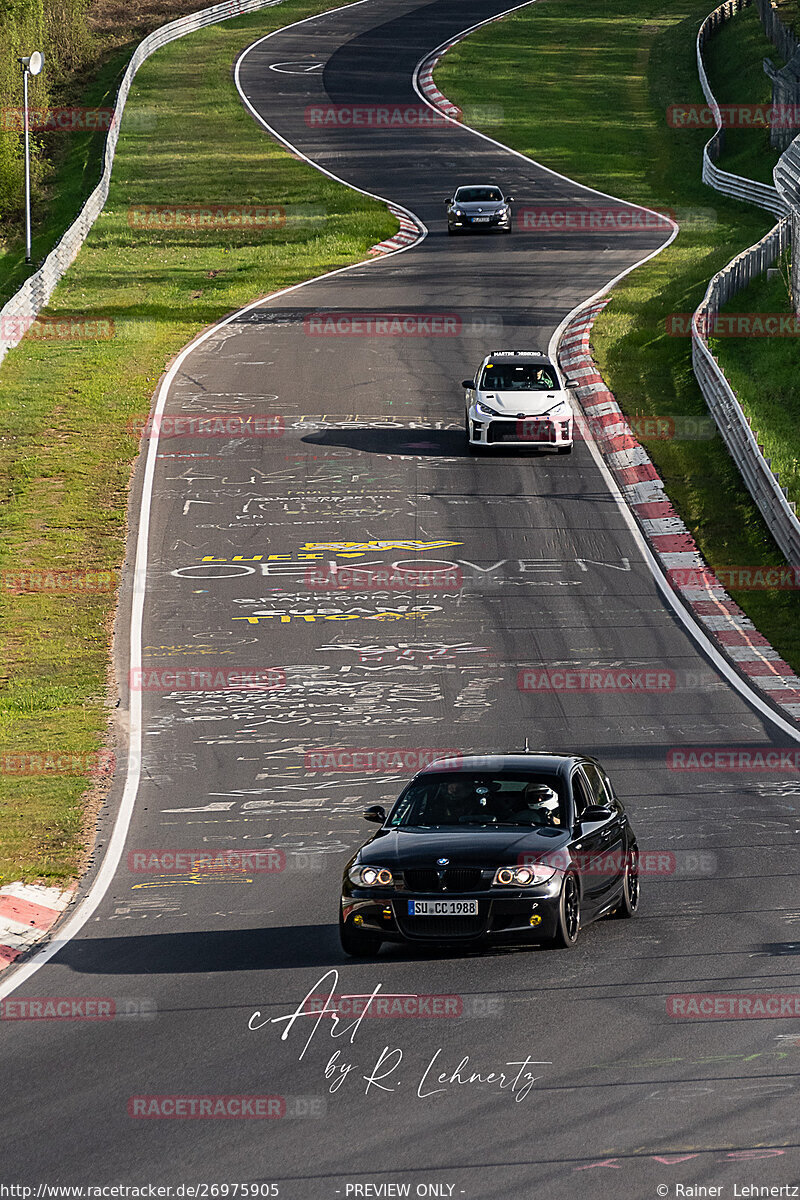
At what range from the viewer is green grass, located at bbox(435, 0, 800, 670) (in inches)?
1122

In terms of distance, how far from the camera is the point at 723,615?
77.3 feet

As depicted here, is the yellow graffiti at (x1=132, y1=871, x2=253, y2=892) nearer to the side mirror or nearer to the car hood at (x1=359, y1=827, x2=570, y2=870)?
the car hood at (x1=359, y1=827, x2=570, y2=870)

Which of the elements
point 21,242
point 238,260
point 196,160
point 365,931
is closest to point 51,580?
point 365,931

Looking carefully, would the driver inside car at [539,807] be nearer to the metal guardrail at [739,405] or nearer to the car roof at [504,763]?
the car roof at [504,763]

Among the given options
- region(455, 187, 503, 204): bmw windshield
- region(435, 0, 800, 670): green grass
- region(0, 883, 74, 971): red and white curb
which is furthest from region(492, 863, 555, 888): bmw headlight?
region(455, 187, 503, 204): bmw windshield

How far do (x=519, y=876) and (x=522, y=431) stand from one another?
68.4ft

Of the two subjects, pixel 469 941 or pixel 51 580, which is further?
pixel 51 580

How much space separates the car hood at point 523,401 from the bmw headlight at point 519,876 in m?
20.8

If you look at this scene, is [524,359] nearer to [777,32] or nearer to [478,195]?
[478,195]

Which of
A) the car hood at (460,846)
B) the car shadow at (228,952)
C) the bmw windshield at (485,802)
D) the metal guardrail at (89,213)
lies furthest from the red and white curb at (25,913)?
the metal guardrail at (89,213)

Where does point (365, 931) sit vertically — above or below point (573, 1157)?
below

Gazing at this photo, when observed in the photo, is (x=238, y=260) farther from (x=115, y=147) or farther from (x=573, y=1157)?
(x=573, y=1157)

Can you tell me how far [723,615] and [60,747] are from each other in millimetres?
10022

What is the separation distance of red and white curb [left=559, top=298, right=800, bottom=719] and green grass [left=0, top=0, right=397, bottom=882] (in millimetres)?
8359
